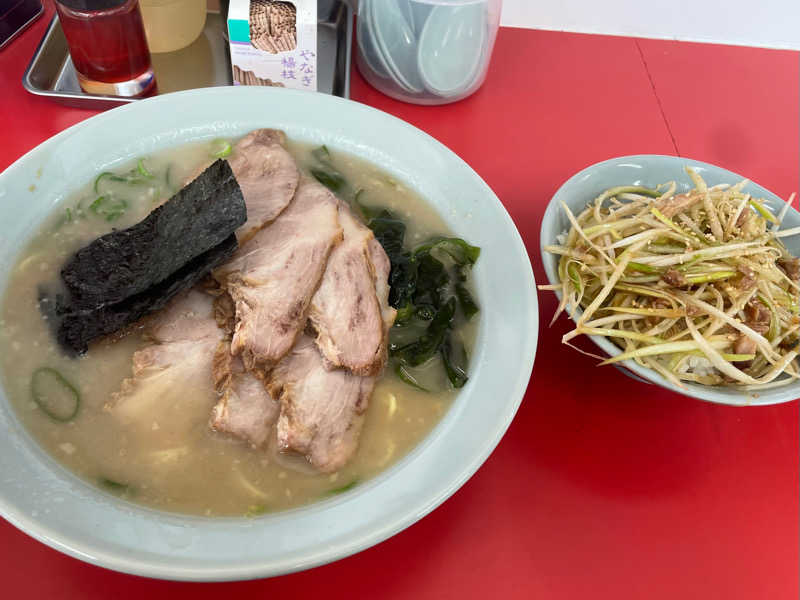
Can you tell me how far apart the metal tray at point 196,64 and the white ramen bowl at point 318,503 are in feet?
1.22

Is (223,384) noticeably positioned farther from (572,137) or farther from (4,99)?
(572,137)

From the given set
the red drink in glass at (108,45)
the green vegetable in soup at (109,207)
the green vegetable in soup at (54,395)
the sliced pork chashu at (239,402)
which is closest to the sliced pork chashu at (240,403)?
the sliced pork chashu at (239,402)

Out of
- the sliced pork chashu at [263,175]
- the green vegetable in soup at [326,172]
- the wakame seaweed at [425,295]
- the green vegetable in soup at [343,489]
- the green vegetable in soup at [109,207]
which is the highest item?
the sliced pork chashu at [263,175]

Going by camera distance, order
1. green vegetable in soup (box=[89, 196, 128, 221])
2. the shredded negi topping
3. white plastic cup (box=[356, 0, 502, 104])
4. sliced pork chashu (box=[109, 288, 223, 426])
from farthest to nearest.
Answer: white plastic cup (box=[356, 0, 502, 104]), green vegetable in soup (box=[89, 196, 128, 221]), the shredded negi topping, sliced pork chashu (box=[109, 288, 223, 426])

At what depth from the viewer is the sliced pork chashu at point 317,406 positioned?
112cm

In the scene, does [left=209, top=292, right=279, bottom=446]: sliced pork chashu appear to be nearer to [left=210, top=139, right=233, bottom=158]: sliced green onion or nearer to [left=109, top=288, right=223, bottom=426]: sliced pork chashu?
[left=109, top=288, right=223, bottom=426]: sliced pork chashu

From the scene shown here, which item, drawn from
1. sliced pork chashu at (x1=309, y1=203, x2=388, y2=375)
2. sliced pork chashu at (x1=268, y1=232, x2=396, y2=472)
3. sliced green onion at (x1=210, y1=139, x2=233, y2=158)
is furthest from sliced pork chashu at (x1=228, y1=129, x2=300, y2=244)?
sliced pork chashu at (x1=268, y1=232, x2=396, y2=472)

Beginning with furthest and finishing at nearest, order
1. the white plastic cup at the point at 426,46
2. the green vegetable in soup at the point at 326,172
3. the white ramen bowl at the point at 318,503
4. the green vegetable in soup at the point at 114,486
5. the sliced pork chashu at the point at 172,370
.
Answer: the white plastic cup at the point at 426,46
the green vegetable in soup at the point at 326,172
the sliced pork chashu at the point at 172,370
the green vegetable in soup at the point at 114,486
the white ramen bowl at the point at 318,503

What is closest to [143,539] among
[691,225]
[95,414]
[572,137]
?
[95,414]

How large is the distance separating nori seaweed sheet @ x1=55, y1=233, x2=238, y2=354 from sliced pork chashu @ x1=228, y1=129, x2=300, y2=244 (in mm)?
112

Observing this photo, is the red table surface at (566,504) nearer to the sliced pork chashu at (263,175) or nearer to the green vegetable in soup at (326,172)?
the green vegetable in soup at (326,172)

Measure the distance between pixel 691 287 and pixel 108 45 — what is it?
1.61 meters

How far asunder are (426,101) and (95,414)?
4.57 feet

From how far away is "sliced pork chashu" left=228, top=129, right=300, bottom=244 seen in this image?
135 centimetres
